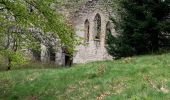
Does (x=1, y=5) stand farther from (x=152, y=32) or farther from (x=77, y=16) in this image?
(x=77, y=16)

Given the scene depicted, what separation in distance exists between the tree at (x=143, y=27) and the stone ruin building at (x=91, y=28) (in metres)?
11.1

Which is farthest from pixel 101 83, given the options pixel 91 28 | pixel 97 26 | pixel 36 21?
pixel 91 28

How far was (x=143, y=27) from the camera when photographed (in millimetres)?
26266

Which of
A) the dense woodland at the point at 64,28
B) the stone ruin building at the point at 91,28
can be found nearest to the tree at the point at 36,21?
the dense woodland at the point at 64,28

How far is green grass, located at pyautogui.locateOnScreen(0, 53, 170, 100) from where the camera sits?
17078 millimetres

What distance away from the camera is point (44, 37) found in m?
21.2

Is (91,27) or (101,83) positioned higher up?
(91,27)

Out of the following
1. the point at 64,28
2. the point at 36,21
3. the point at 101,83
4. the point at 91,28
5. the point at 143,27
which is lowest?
the point at 101,83

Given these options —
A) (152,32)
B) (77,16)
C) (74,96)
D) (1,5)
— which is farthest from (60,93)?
(77,16)

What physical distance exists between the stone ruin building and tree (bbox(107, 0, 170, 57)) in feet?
36.5

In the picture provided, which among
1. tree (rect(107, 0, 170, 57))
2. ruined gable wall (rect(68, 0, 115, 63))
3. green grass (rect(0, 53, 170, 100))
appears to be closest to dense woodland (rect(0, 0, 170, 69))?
tree (rect(107, 0, 170, 57))

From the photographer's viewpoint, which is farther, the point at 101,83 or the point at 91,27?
the point at 91,27

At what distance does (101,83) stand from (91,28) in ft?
76.7

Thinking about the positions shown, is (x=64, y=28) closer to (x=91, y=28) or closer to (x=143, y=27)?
(x=143, y=27)
